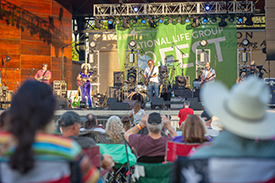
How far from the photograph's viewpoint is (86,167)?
148cm

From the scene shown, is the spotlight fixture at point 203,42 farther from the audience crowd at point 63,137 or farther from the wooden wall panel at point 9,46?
the audience crowd at point 63,137

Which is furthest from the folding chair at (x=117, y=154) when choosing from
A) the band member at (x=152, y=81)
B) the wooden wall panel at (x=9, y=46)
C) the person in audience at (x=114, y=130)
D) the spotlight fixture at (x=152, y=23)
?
the spotlight fixture at (x=152, y=23)

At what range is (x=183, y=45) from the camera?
1622cm

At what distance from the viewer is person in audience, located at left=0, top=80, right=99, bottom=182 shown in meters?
1.31

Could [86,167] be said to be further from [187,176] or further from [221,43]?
[221,43]

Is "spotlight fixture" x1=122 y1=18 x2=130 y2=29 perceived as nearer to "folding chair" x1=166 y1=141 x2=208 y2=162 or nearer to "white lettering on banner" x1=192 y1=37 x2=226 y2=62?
"white lettering on banner" x1=192 y1=37 x2=226 y2=62

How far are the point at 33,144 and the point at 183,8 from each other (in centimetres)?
1490

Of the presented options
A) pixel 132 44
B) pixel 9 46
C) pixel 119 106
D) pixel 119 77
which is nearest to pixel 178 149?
pixel 119 106


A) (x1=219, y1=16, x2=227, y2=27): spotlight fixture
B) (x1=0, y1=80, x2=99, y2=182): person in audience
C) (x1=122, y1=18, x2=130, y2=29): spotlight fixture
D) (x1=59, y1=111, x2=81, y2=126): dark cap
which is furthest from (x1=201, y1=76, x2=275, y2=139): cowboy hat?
(x1=122, y1=18, x2=130, y2=29): spotlight fixture

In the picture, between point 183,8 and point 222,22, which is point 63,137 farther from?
point 222,22

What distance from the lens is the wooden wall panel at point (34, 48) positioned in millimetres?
15109

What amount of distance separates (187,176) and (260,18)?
747 inches

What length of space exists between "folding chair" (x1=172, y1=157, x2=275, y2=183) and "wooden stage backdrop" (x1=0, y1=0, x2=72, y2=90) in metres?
13.5

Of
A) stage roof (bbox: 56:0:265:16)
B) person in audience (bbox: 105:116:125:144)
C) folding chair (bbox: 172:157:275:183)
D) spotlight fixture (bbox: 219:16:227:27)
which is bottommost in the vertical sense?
person in audience (bbox: 105:116:125:144)
